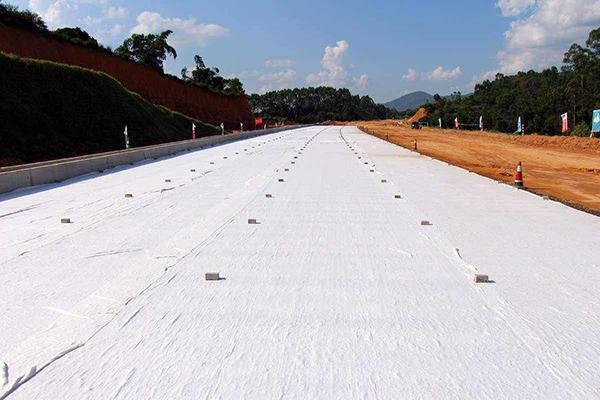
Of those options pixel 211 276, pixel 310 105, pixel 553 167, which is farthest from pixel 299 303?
pixel 310 105

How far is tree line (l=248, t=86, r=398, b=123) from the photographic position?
6919 inches

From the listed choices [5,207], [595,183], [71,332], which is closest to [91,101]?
[5,207]

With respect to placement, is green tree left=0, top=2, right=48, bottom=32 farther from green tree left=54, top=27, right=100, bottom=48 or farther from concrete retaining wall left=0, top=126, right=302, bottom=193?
concrete retaining wall left=0, top=126, right=302, bottom=193

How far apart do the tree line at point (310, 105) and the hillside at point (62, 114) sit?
132m

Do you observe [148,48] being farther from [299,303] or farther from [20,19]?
[299,303]

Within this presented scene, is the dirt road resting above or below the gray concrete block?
below

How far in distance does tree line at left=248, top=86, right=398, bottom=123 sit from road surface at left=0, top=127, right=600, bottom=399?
162 meters

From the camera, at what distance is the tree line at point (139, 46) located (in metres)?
43.1

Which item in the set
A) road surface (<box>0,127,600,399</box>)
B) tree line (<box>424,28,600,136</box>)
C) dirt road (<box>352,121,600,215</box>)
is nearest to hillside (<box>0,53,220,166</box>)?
road surface (<box>0,127,600,399</box>)

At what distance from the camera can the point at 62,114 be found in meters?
31.9

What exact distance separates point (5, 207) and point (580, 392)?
10.2 meters

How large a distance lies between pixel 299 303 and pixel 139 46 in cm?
7233

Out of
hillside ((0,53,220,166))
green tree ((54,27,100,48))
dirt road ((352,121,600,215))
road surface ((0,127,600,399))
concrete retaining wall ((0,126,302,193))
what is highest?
green tree ((54,27,100,48))

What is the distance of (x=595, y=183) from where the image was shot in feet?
59.1
